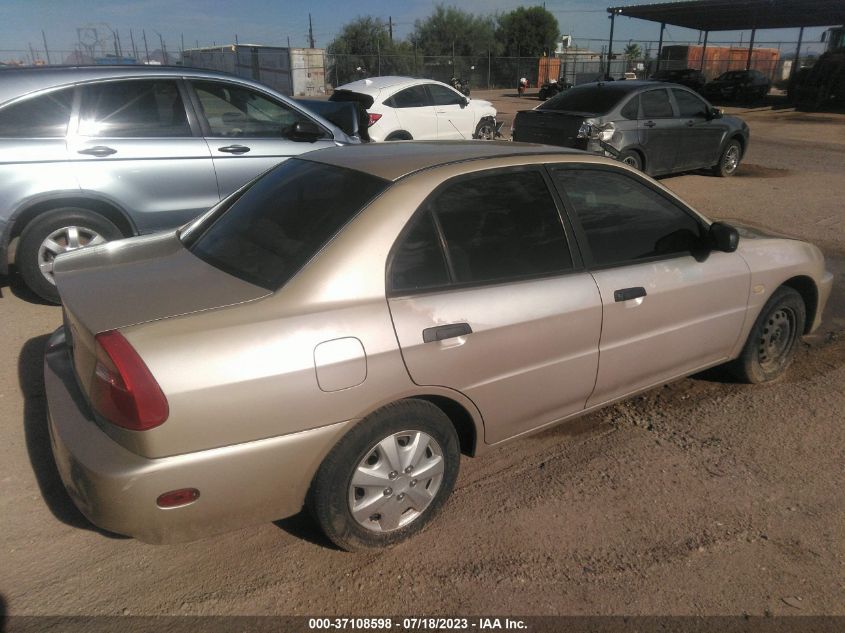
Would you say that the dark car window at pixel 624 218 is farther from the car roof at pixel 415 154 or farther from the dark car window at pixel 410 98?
the dark car window at pixel 410 98

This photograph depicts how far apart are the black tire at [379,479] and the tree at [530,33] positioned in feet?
182

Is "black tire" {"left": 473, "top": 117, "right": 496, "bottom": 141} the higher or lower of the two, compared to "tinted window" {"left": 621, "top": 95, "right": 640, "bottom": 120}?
lower

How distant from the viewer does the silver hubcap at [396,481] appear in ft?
8.49

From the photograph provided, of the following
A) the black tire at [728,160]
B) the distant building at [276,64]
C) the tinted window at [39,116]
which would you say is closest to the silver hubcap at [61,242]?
the tinted window at [39,116]

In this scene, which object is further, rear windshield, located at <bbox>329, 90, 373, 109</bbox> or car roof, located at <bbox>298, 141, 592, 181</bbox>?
rear windshield, located at <bbox>329, 90, 373, 109</bbox>

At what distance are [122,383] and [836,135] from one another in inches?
859

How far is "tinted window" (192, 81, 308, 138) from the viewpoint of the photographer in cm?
570

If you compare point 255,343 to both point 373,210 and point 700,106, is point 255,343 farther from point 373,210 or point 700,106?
point 700,106

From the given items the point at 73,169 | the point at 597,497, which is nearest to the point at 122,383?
the point at 597,497

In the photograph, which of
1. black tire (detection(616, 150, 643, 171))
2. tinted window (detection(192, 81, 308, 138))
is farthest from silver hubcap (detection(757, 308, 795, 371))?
black tire (detection(616, 150, 643, 171))

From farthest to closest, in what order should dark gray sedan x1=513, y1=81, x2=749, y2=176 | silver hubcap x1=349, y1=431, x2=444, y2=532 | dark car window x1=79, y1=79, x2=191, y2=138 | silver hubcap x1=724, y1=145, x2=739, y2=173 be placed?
silver hubcap x1=724, y1=145, x2=739, y2=173
dark gray sedan x1=513, y1=81, x2=749, y2=176
dark car window x1=79, y1=79, x2=191, y2=138
silver hubcap x1=349, y1=431, x2=444, y2=532

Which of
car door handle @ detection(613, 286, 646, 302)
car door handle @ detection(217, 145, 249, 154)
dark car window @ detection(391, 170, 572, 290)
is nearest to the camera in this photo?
dark car window @ detection(391, 170, 572, 290)

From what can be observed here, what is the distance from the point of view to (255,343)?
Answer: 89.9 inches

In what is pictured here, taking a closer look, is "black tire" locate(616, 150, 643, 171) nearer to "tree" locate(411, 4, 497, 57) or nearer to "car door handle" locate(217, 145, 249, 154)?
"car door handle" locate(217, 145, 249, 154)
